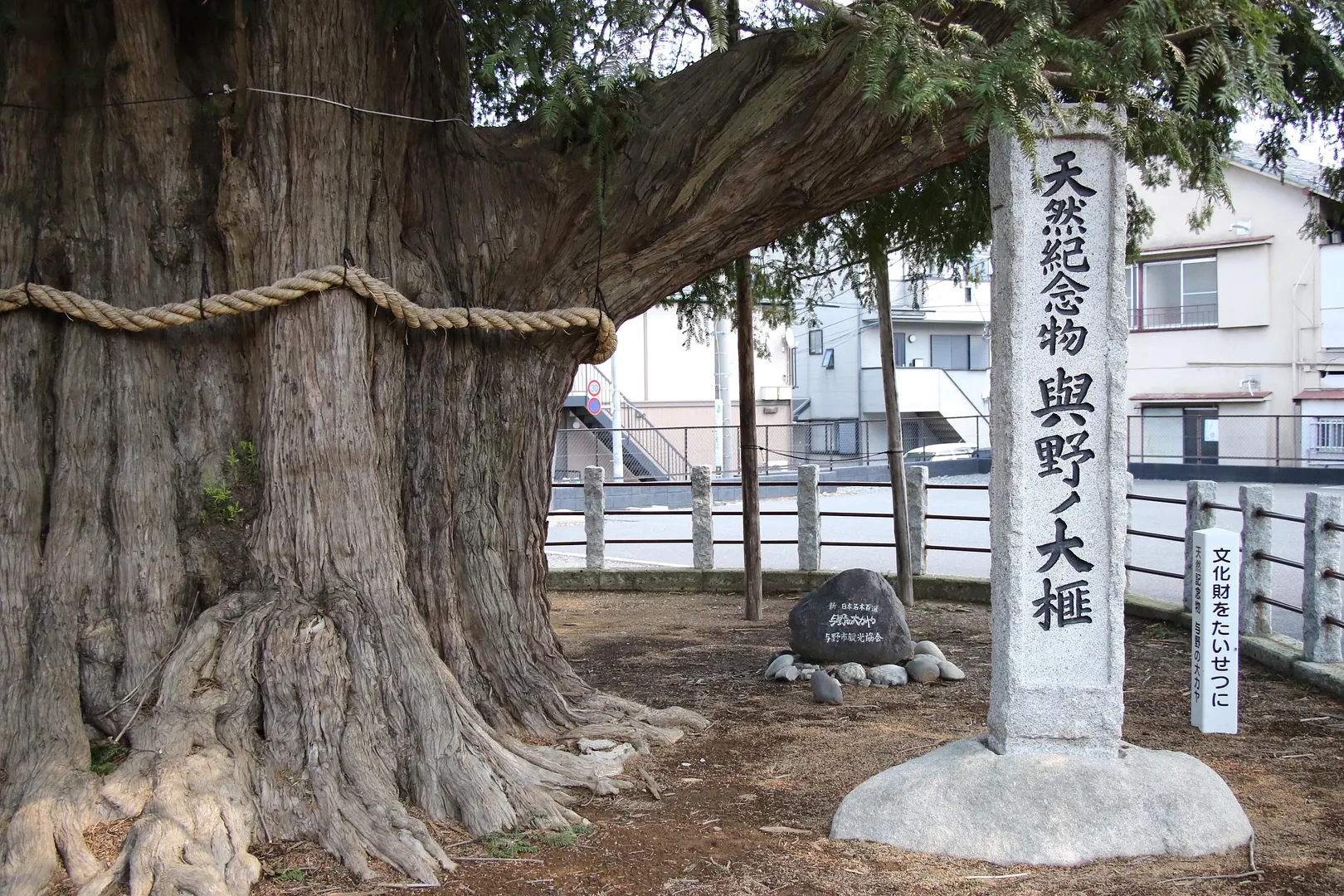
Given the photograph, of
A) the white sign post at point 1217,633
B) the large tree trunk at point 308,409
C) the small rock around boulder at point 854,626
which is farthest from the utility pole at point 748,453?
the white sign post at point 1217,633

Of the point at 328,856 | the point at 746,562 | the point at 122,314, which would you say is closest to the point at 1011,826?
the point at 328,856

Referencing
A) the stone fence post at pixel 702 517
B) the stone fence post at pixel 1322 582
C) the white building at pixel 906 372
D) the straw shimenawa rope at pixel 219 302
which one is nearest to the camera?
the straw shimenawa rope at pixel 219 302

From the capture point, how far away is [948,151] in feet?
18.2

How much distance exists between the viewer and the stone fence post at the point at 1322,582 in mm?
6793

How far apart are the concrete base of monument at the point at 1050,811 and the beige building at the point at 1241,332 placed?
1933cm

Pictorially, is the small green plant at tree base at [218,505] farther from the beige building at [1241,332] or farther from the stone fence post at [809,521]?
the beige building at [1241,332]

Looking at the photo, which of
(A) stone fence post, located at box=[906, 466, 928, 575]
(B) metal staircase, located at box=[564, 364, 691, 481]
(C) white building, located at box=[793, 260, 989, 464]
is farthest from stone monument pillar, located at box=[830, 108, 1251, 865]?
(C) white building, located at box=[793, 260, 989, 464]

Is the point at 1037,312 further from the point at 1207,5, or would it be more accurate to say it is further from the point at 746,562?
the point at 746,562

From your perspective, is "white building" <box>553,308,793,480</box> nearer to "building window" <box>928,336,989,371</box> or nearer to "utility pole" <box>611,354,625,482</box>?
"utility pole" <box>611,354,625,482</box>

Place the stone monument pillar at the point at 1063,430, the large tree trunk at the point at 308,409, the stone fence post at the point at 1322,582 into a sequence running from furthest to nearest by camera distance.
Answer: the stone fence post at the point at 1322,582 < the stone monument pillar at the point at 1063,430 < the large tree trunk at the point at 308,409

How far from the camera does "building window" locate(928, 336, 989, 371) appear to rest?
1291 inches

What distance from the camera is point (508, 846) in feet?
13.7

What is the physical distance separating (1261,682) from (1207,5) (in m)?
4.72

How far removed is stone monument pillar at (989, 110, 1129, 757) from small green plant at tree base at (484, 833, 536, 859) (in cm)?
189
